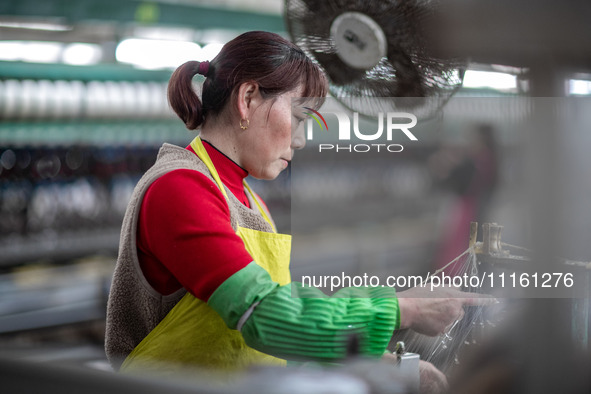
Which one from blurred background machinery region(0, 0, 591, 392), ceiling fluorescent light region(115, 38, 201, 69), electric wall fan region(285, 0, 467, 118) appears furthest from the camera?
ceiling fluorescent light region(115, 38, 201, 69)

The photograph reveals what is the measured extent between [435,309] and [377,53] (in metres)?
0.43

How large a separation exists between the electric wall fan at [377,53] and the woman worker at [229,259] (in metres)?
0.06

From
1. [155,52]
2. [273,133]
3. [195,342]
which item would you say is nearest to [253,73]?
[273,133]

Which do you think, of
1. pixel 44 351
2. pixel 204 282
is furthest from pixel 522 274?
pixel 44 351

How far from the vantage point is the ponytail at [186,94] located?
111 centimetres

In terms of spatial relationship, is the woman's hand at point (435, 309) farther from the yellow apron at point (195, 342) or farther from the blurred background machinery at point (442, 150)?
the yellow apron at point (195, 342)

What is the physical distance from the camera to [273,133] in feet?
3.49

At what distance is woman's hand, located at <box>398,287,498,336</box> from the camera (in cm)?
93

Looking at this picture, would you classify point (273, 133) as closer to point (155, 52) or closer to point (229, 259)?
point (229, 259)

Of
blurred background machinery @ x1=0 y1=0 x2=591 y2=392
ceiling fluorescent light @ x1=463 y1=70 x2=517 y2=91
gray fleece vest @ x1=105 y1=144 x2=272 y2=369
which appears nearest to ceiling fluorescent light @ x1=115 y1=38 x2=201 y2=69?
blurred background machinery @ x1=0 y1=0 x2=591 y2=392

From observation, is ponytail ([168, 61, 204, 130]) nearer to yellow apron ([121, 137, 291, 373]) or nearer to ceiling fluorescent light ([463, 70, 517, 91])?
yellow apron ([121, 137, 291, 373])

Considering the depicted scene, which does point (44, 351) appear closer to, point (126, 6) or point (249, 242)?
point (249, 242)

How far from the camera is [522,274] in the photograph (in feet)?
2.75

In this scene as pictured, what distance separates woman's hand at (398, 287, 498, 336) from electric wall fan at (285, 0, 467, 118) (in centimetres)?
26
